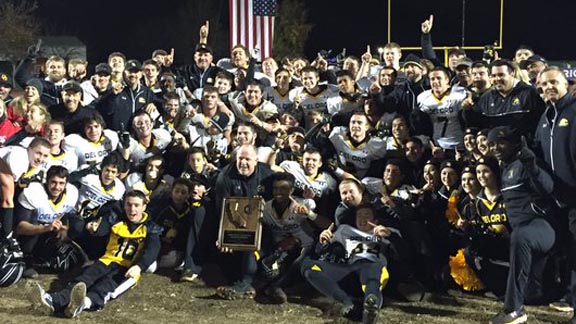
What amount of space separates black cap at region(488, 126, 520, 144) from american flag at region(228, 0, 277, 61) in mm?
9142

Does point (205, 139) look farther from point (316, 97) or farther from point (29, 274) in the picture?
point (29, 274)

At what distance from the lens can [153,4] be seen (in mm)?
48594

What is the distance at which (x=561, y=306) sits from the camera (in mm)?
7164

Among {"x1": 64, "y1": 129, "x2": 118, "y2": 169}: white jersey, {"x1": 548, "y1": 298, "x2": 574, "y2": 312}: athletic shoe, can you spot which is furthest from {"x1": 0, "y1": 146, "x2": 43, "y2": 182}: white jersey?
{"x1": 548, "y1": 298, "x2": 574, "y2": 312}: athletic shoe

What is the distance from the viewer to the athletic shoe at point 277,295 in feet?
24.8

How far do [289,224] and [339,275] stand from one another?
2.99 feet

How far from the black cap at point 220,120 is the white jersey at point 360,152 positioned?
1.51m

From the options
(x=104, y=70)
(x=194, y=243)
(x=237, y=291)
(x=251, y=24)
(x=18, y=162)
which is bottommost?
(x=237, y=291)

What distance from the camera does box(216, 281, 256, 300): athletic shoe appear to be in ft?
25.1

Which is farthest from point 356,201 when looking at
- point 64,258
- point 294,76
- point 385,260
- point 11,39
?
point 11,39

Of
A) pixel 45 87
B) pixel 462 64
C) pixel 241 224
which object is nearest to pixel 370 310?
pixel 241 224

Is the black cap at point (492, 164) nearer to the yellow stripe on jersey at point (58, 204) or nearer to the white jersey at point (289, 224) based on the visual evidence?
the white jersey at point (289, 224)

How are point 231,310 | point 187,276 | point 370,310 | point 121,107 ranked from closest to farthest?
point 370,310 → point 231,310 → point 187,276 → point 121,107

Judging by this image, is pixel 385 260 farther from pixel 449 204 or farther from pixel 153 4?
pixel 153 4
